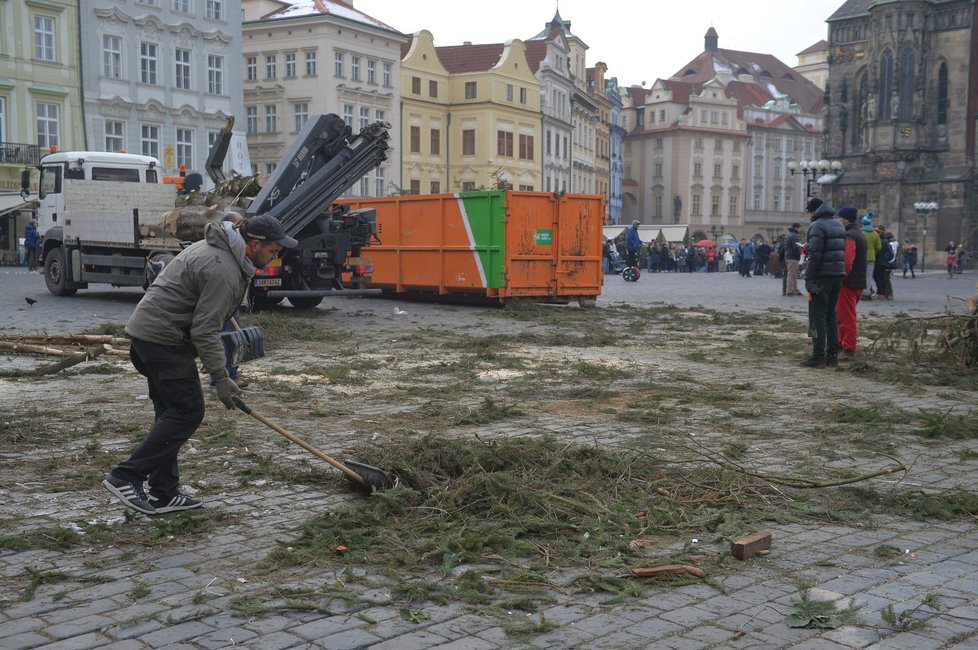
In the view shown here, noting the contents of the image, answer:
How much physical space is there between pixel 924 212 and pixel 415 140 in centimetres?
3050

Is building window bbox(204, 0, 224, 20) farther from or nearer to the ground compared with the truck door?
farther from the ground

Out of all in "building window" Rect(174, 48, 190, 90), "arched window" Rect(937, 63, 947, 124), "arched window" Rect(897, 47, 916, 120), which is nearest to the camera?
"building window" Rect(174, 48, 190, 90)

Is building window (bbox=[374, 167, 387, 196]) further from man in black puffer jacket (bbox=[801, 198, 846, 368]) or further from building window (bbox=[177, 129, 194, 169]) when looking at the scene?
man in black puffer jacket (bbox=[801, 198, 846, 368])

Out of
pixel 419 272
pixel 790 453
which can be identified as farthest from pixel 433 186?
pixel 790 453

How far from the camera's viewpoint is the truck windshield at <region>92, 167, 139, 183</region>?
2244 cm

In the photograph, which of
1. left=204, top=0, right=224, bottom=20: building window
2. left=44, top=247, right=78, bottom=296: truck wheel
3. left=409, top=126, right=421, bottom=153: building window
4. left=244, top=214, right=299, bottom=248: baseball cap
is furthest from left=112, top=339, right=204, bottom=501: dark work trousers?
left=409, top=126, right=421, bottom=153: building window

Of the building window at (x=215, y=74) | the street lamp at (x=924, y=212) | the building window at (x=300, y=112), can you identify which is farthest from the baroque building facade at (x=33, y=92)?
the street lamp at (x=924, y=212)

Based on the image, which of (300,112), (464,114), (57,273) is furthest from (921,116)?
(57,273)

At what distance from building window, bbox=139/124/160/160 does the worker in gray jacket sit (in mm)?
45611

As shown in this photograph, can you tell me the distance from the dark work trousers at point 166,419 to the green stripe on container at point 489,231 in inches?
614

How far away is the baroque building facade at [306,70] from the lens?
61.0m

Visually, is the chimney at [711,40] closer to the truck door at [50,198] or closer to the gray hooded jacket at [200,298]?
the truck door at [50,198]

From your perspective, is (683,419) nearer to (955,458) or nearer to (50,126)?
(955,458)

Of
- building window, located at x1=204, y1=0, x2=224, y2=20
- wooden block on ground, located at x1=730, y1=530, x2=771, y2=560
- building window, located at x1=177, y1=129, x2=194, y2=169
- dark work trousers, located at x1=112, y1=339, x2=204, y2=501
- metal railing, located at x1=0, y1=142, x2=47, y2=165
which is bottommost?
wooden block on ground, located at x1=730, y1=530, x2=771, y2=560
